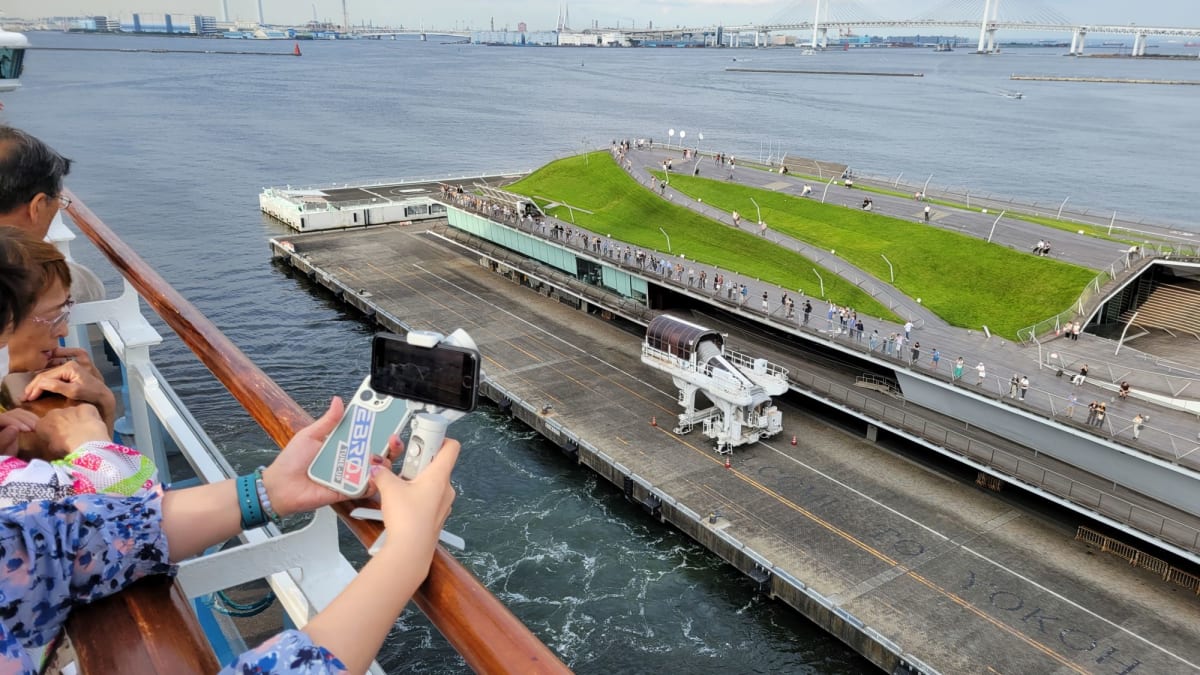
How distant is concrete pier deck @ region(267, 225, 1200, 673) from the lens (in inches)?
1029

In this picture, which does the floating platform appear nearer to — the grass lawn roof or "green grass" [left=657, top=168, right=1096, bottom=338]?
the grass lawn roof

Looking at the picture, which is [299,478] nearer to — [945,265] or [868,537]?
[868,537]

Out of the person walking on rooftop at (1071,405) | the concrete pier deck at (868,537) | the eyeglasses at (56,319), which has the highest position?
the eyeglasses at (56,319)

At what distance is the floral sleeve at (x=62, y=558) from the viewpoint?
2.55 metres

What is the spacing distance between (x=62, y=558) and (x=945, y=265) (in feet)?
169

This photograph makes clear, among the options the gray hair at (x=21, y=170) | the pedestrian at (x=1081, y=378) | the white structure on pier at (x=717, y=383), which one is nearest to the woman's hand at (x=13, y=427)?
the gray hair at (x=21, y=170)

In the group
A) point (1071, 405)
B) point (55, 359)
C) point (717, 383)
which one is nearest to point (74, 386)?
point (55, 359)

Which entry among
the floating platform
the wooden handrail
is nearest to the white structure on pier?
the wooden handrail

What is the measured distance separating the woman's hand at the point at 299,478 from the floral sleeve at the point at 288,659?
0.90 m

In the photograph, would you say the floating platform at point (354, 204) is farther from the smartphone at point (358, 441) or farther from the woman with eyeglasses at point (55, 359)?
the smartphone at point (358, 441)

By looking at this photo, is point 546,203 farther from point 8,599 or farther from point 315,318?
point 8,599

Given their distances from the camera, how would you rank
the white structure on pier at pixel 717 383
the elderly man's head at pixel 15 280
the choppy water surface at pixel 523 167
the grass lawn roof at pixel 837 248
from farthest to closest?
the grass lawn roof at pixel 837 248, the white structure on pier at pixel 717 383, the choppy water surface at pixel 523 167, the elderly man's head at pixel 15 280

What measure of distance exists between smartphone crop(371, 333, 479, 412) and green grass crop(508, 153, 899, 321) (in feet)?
143

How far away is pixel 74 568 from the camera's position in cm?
269
